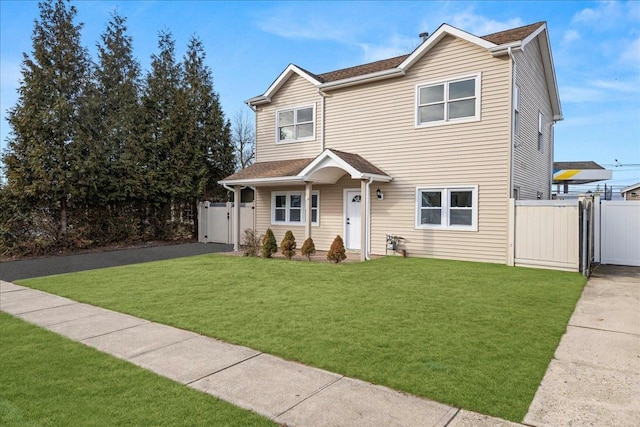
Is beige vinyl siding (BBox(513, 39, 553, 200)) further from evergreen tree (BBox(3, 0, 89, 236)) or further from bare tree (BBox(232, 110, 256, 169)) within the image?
bare tree (BBox(232, 110, 256, 169))

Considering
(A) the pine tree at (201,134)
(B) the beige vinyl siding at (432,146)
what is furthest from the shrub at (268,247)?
(A) the pine tree at (201,134)

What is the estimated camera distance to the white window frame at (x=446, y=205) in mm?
11070

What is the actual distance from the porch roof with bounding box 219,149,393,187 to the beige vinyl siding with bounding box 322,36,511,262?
829 millimetres

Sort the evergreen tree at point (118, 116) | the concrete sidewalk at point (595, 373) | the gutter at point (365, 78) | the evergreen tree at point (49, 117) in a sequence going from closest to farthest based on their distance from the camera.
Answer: the concrete sidewalk at point (595, 373)
the gutter at point (365, 78)
the evergreen tree at point (49, 117)
the evergreen tree at point (118, 116)

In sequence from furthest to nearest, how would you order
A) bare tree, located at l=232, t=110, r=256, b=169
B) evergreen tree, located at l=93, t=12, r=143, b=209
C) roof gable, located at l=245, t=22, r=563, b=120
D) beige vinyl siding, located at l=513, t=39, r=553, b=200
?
1. bare tree, located at l=232, t=110, r=256, b=169
2. evergreen tree, located at l=93, t=12, r=143, b=209
3. beige vinyl siding, located at l=513, t=39, r=553, b=200
4. roof gable, located at l=245, t=22, r=563, b=120

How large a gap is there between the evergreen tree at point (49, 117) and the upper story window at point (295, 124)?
7.90m

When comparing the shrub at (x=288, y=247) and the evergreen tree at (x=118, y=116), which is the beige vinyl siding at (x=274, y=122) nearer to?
the shrub at (x=288, y=247)

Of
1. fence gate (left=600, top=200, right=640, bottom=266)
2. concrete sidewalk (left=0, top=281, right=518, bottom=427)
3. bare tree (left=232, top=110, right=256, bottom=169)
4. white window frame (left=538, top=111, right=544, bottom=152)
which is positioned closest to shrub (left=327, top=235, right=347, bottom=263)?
concrete sidewalk (left=0, top=281, right=518, bottom=427)

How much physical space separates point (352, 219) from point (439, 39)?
6.39 m

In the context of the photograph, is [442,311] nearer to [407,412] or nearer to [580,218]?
[407,412]

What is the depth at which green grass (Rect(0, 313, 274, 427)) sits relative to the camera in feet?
9.71

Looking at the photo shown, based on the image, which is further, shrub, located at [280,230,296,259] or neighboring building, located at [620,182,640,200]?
neighboring building, located at [620,182,640,200]

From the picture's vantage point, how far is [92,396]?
10.9 feet

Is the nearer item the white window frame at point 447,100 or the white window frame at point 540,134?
the white window frame at point 447,100
